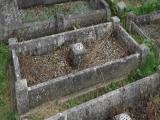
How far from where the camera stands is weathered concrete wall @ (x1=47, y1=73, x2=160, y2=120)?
7.91 meters

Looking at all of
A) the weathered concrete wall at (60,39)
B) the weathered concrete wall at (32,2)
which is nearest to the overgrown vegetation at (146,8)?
Result: the weathered concrete wall at (60,39)

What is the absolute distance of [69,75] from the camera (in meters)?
9.66

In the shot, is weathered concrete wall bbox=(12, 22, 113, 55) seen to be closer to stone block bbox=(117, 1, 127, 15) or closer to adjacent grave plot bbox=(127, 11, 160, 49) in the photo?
adjacent grave plot bbox=(127, 11, 160, 49)

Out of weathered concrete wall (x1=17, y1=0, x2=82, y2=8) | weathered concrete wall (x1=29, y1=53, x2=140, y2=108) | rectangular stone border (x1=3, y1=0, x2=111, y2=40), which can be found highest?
weathered concrete wall (x1=17, y1=0, x2=82, y2=8)

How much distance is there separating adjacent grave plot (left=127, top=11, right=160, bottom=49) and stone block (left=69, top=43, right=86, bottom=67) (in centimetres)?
259

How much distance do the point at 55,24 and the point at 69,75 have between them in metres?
2.89

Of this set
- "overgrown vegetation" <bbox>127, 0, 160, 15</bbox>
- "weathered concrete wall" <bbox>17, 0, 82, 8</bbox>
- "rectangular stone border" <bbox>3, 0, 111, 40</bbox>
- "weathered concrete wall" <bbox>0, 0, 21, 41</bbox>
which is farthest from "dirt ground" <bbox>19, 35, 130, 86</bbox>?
"weathered concrete wall" <bbox>17, 0, 82, 8</bbox>

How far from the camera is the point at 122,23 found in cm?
1286

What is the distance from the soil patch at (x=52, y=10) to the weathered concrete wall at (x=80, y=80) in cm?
381

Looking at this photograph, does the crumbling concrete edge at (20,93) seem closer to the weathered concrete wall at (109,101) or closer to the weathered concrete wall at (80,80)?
the weathered concrete wall at (80,80)

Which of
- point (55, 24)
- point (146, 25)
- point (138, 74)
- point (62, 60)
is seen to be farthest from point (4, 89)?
point (146, 25)

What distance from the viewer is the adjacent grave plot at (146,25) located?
12276 millimetres

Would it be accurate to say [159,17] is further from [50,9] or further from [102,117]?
[102,117]

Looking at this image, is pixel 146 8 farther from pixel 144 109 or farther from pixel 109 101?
pixel 109 101
